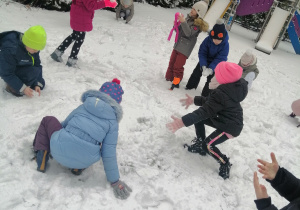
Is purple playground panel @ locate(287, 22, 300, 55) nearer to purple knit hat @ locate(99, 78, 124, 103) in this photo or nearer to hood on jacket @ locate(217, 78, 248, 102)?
hood on jacket @ locate(217, 78, 248, 102)

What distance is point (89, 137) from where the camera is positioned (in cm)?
228

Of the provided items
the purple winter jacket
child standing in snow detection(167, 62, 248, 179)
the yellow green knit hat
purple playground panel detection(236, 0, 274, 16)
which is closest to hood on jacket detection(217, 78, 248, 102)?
child standing in snow detection(167, 62, 248, 179)

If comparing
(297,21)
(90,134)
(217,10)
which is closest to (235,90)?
(90,134)

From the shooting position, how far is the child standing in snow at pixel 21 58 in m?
3.02

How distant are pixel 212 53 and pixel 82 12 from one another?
2.40 meters

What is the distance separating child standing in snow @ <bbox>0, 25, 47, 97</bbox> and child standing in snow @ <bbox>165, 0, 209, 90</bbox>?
7.80 ft

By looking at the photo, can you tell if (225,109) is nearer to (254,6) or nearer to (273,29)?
(273,29)

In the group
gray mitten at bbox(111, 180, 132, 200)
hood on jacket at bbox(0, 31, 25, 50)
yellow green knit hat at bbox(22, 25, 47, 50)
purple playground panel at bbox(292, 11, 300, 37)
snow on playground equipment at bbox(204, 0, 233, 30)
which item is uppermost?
purple playground panel at bbox(292, 11, 300, 37)

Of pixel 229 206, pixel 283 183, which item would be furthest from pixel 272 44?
pixel 283 183

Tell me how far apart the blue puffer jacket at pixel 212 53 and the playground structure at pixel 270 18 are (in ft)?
19.4

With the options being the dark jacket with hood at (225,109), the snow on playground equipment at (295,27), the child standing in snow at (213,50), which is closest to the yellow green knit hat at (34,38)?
the dark jacket with hood at (225,109)

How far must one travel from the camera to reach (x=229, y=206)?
279cm

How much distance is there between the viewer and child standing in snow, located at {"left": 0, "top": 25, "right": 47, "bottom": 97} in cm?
302

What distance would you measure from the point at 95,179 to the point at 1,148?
989 millimetres
